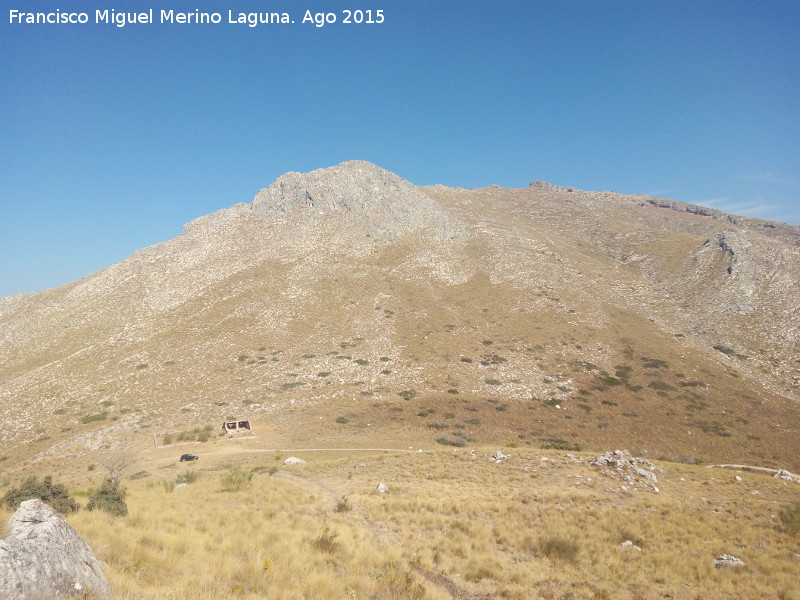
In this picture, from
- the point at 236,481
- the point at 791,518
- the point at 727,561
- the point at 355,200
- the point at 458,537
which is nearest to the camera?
the point at 727,561

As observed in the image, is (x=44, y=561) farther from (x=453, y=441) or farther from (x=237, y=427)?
(x=237, y=427)

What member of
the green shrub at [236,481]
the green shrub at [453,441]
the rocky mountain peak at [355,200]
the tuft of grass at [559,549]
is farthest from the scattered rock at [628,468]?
the rocky mountain peak at [355,200]

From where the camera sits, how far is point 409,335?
208 ft

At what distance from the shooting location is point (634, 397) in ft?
159

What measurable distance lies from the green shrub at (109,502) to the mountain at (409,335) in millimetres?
25036

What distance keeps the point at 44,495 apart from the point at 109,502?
6.34ft

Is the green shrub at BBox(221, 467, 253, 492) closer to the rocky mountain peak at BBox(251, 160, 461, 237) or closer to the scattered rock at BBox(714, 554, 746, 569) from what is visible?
the scattered rock at BBox(714, 554, 746, 569)

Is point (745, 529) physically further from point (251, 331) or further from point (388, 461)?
point (251, 331)

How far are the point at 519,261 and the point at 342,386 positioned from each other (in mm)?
54449

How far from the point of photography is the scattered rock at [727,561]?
1200 cm

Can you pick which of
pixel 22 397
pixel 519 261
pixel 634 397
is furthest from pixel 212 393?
pixel 519 261

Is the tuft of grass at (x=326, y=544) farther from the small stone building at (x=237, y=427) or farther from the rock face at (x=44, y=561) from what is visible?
the small stone building at (x=237, y=427)

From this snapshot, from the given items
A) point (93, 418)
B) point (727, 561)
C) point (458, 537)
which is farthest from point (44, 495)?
point (93, 418)

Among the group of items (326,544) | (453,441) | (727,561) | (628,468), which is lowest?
(453,441)
